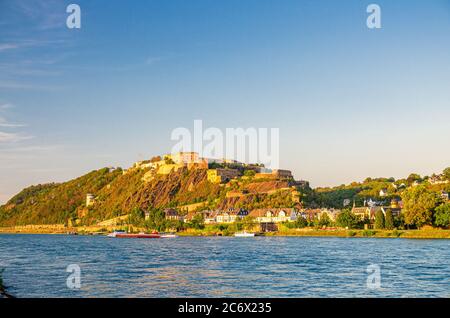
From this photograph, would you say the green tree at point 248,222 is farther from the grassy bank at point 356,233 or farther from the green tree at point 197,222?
the green tree at point 197,222

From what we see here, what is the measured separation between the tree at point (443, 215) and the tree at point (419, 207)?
0.52 m

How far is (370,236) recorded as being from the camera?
133ft

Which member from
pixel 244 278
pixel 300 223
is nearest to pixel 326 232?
pixel 300 223

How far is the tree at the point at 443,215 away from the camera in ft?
119

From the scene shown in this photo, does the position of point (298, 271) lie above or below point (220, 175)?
below

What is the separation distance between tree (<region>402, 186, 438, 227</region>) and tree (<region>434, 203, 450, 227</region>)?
0.52 meters

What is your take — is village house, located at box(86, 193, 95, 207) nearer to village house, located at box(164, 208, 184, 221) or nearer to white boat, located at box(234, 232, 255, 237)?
village house, located at box(164, 208, 184, 221)

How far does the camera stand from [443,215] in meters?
36.3

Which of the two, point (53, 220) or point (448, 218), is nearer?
point (448, 218)

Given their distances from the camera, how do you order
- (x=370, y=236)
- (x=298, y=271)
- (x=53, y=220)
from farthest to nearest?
(x=53, y=220), (x=370, y=236), (x=298, y=271)

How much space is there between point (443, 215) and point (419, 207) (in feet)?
5.49

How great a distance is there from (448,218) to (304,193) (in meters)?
31.4
